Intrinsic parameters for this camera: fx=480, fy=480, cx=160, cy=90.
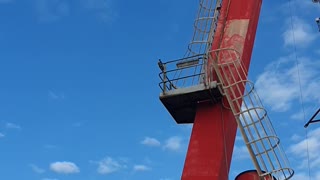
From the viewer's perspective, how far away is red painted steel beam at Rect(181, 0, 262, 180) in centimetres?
1204

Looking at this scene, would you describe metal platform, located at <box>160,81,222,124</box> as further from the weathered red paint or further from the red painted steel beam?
the weathered red paint

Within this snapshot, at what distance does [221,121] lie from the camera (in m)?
12.5

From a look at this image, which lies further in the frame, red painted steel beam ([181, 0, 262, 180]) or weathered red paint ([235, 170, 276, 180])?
red painted steel beam ([181, 0, 262, 180])

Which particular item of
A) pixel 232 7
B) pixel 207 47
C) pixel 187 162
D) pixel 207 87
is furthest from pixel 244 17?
pixel 187 162

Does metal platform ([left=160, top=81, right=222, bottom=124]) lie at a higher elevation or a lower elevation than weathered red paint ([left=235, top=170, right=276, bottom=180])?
higher

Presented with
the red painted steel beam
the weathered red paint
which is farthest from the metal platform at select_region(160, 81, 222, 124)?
the weathered red paint

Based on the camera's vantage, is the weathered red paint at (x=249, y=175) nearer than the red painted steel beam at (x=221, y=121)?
Yes

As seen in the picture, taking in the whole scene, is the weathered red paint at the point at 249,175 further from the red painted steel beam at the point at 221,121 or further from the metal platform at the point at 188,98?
the metal platform at the point at 188,98

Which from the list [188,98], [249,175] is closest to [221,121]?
[188,98]

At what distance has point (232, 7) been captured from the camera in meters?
14.0

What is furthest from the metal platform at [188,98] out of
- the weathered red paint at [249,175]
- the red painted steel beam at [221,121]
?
the weathered red paint at [249,175]

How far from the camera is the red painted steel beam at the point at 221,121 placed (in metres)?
12.0

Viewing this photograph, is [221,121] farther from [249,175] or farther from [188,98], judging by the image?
[249,175]

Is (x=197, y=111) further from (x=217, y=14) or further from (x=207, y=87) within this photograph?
(x=217, y=14)
